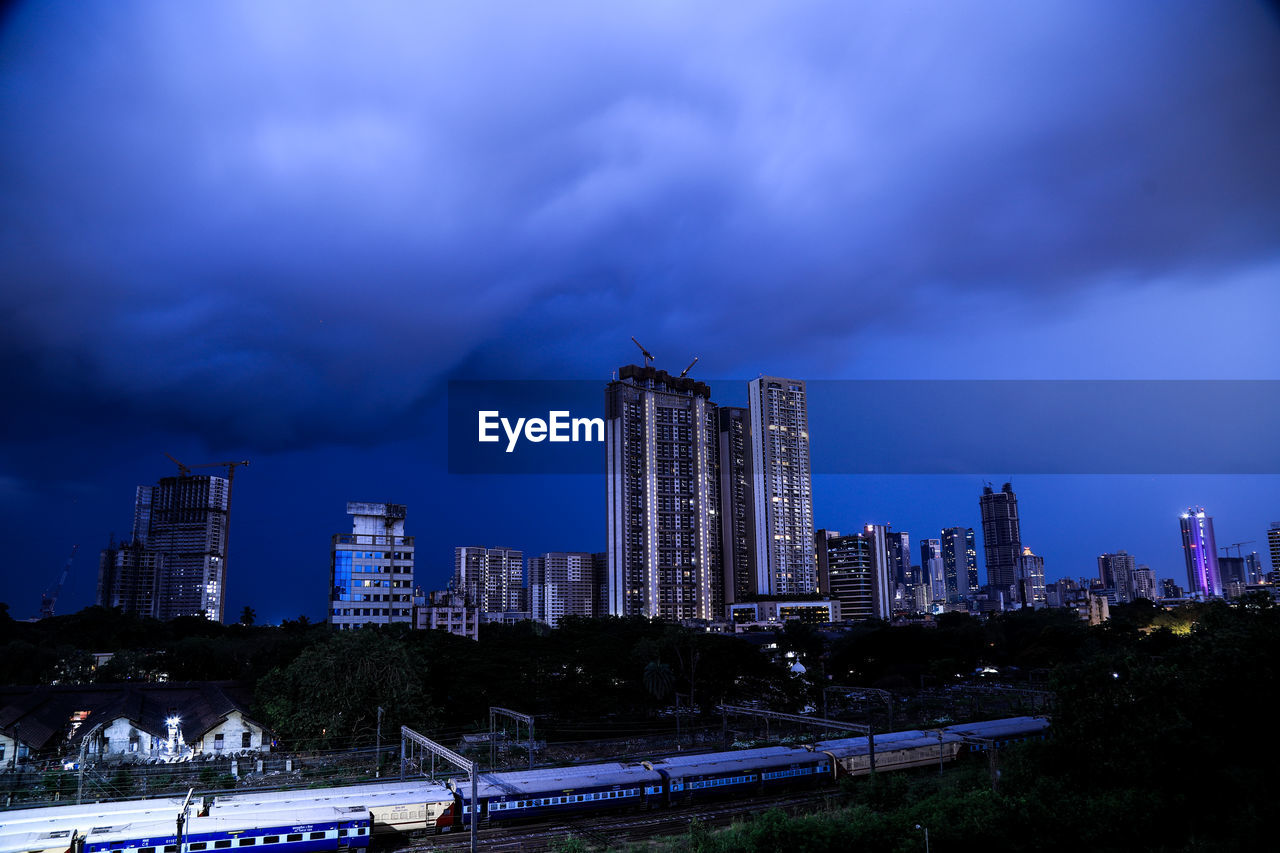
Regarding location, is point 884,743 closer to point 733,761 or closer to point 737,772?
point 733,761

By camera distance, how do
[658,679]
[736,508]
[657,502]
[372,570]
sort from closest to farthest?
1. [658,679]
2. [372,570]
3. [657,502]
4. [736,508]

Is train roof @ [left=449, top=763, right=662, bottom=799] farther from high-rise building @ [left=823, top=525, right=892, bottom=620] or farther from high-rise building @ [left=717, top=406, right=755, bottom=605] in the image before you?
high-rise building @ [left=823, top=525, right=892, bottom=620]

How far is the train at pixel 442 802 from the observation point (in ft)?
70.9

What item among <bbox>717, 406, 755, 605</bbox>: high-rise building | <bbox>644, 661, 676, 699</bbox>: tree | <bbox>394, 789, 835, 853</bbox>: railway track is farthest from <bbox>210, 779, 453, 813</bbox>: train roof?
<bbox>717, 406, 755, 605</bbox>: high-rise building

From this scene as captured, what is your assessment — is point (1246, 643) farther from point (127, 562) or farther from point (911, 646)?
point (127, 562)

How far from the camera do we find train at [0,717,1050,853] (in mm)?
21609

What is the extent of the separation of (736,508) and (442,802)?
110 meters

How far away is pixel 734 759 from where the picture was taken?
31.6 metres

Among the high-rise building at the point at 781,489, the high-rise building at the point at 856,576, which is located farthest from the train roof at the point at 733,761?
the high-rise building at the point at 856,576

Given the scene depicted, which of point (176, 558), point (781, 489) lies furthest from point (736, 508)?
point (176, 558)

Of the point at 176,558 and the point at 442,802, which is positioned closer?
the point at 442,802

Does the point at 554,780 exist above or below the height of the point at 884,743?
above

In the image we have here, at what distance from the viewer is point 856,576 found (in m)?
159

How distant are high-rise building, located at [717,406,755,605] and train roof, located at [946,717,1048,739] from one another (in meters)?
89.5
